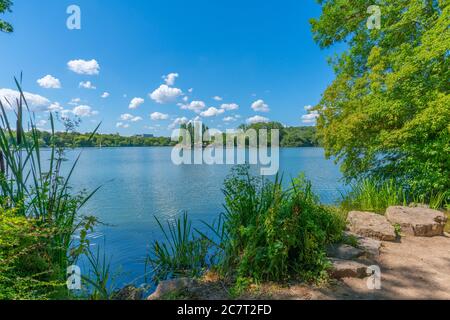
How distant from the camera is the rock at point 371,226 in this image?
3.60 m

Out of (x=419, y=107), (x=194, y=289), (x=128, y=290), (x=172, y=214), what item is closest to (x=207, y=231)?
(x=172, y=214)

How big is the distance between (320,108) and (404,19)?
306 centimetres

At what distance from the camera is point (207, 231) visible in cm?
629

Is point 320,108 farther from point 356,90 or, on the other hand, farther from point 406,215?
point 406,215

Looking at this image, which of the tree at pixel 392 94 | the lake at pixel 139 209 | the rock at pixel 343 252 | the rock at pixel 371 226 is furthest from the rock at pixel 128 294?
the tree at pixel 392 94

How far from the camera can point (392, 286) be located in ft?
8.05

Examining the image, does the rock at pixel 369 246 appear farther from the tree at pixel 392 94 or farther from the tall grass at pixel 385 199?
the tree at pixel 392 94

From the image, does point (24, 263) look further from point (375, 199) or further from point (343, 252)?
point (375, 199)

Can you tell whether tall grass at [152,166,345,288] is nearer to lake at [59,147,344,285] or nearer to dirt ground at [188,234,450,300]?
dirt ground at [188,234,450,300]

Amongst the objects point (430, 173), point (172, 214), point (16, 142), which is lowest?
point (172, 214)

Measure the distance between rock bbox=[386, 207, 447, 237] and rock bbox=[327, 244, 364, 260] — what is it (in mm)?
1489

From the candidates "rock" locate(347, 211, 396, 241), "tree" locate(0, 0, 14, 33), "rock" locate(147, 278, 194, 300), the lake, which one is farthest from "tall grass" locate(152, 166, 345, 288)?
"tree" locate(0, 0, 14, 33)

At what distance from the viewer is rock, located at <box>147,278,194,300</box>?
7.82ft

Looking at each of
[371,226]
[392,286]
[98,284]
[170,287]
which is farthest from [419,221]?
[98,284]
